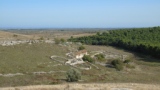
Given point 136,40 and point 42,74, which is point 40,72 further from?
point 136,40

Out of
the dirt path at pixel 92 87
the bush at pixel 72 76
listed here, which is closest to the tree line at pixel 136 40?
the bush at pixel 72 76

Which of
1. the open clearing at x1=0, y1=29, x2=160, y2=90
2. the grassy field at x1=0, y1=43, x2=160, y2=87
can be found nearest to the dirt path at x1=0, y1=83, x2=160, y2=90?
the open clearing at x1=0, y1=29, x2=160, y2=90

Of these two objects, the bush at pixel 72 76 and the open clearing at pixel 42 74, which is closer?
the open clearing at pixel 42 74

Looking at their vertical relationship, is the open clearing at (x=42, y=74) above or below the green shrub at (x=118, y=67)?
above

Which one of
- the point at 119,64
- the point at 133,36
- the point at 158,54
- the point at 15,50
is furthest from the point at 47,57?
the point at 133,36

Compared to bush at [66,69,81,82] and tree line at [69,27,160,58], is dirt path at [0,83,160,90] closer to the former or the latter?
bush at [66,69,81,82]

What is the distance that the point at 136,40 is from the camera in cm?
10188

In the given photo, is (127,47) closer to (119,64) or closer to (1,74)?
(119,64)

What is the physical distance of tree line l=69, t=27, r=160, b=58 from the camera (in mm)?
81500

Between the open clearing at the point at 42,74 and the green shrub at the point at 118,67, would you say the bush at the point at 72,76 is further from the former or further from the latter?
→ the green shrub at the point at 118,67

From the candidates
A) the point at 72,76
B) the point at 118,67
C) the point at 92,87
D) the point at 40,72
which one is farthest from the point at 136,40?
the point at 92,87

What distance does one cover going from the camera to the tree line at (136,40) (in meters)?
81.5

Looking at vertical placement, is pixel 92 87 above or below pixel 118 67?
above

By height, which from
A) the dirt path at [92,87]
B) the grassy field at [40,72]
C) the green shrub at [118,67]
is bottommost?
the green shrub at [118,67]
